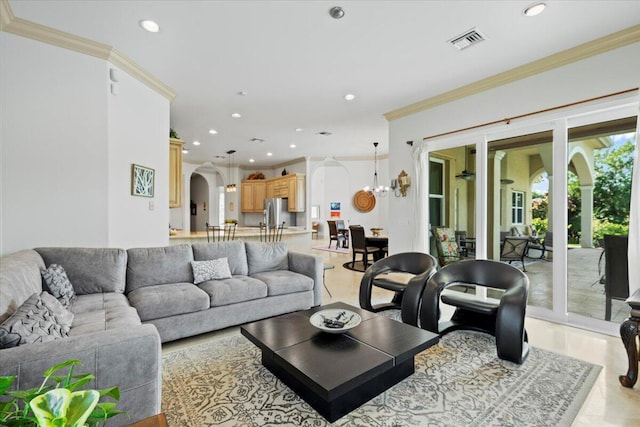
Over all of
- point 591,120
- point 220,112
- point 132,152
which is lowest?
point 132,152

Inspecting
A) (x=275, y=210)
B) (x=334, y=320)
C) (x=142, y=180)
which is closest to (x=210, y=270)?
(x=142, y=180)

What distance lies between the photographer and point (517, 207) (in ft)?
13.2

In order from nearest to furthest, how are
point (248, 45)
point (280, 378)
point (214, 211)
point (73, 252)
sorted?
point (280, 378) → point (73, 252) → point (248, 45) → point (214, 211)

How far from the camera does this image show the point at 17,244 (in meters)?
2.90

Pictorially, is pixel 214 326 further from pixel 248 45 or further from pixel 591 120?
pixel 591 120

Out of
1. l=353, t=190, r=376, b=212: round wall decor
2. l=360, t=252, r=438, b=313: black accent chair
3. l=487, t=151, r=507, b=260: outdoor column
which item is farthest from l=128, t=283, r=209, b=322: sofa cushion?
l=353, t=190, r=376, b=212: round wall decor

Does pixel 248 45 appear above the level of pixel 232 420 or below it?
above

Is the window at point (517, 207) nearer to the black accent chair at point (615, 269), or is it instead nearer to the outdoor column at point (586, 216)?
the outdoor column at point (586, 216)

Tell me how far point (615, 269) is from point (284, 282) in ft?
11.3

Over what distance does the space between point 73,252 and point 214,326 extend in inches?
58.3

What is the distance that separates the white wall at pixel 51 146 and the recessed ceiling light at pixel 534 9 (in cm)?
408

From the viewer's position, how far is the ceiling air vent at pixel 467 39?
2.91 m

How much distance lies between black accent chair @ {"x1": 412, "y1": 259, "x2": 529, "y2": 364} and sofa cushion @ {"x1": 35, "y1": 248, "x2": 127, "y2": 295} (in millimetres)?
2851

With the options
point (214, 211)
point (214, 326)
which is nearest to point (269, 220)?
point (214, 211)
